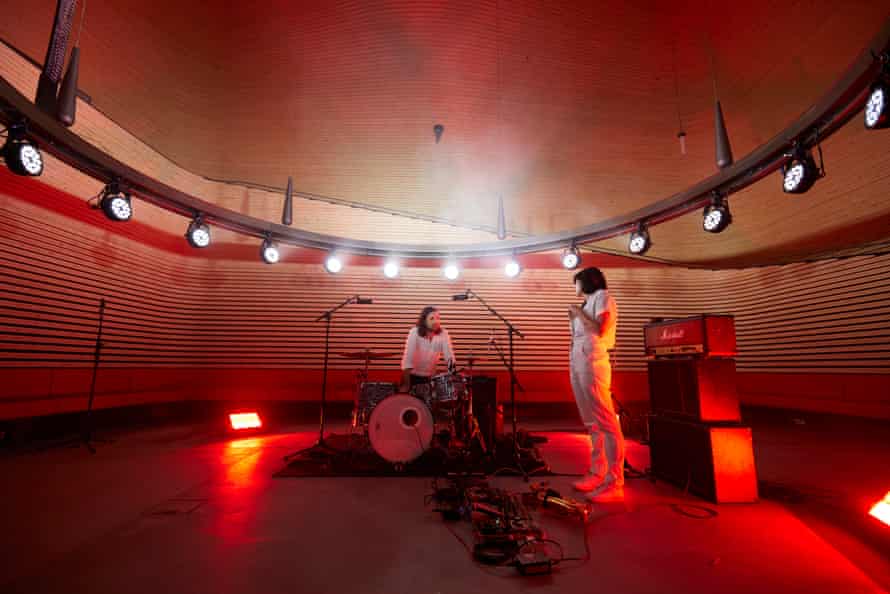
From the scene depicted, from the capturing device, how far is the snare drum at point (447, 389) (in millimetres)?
4020

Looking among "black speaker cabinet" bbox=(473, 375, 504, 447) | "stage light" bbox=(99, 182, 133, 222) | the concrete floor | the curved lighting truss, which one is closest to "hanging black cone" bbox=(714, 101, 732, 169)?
the curved lighting truss

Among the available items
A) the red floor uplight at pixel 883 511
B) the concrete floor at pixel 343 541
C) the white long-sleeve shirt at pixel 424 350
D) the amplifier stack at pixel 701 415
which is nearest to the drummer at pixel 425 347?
the white long-sleeve shirt at pixel 424 350

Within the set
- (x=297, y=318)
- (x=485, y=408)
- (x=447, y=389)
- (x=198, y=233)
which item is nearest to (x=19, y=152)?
(x=198, y=233)

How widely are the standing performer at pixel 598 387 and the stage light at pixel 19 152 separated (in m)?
5.54

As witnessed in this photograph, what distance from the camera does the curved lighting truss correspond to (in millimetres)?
3119

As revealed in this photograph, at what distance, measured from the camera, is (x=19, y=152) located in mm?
3564

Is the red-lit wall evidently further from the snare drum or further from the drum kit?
the snare drum

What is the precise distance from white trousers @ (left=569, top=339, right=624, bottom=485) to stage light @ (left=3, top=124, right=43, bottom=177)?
5588mm

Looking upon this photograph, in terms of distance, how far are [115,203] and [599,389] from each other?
603 centimetres

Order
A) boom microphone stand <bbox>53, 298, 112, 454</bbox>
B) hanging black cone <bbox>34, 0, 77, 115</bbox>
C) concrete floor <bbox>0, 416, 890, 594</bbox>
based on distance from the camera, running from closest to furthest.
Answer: concrete floor <bbox>0, 416, 890, 594</bbox> → hanging black cone <bbox>34, 0, 77, 115</bbox> → boom microphone stand <bbox>53, 298, 112, 454</bbox>

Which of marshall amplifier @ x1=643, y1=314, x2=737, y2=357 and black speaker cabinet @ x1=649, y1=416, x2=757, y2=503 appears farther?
marshall amplifier @ x1=643, y1=314, x2=737, y2=357

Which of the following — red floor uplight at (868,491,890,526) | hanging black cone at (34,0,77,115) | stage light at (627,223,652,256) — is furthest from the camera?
stage light at (627,223,652,256)

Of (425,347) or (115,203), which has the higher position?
(115,203)

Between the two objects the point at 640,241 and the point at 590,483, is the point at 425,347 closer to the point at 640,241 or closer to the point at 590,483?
the point at 590,483
